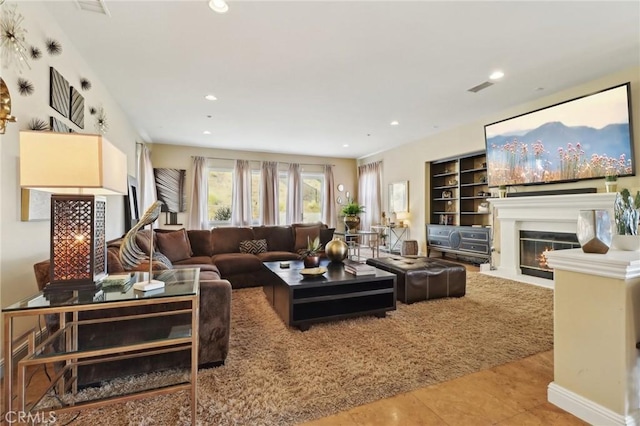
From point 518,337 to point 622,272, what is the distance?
1351mm

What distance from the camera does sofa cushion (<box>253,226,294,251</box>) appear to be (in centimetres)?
507

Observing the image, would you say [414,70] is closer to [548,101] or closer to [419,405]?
[548,101]

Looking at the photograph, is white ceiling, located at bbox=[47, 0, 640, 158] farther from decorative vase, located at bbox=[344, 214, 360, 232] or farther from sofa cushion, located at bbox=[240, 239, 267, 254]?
decorative vase, located at bbox=[344, 214, 360, 232]

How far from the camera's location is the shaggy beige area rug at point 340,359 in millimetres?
1549

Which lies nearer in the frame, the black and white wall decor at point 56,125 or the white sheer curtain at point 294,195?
Answer: the black and white wall decor at point 56,125

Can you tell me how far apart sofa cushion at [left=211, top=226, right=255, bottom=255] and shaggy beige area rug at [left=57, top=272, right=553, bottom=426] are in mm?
1683

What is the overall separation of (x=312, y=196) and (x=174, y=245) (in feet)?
15.7

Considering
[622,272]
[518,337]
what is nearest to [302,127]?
[518,337]

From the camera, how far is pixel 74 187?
1326 millimetres

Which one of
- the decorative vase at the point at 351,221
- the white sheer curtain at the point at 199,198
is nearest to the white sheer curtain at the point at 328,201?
the decorative vase at the point at 351,221

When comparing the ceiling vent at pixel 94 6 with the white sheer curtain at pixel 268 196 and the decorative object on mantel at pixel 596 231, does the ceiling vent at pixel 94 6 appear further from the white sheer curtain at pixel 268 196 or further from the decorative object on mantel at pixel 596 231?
the white sheer curtain at pixel 268 196

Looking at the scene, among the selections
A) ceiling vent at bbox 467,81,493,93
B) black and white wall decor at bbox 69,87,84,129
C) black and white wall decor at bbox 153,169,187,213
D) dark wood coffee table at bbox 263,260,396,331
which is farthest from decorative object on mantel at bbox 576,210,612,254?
black and white wall decor at bbox 153,169,187,213

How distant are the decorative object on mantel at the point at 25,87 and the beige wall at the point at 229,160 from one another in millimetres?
5124

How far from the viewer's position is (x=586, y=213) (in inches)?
62.4
